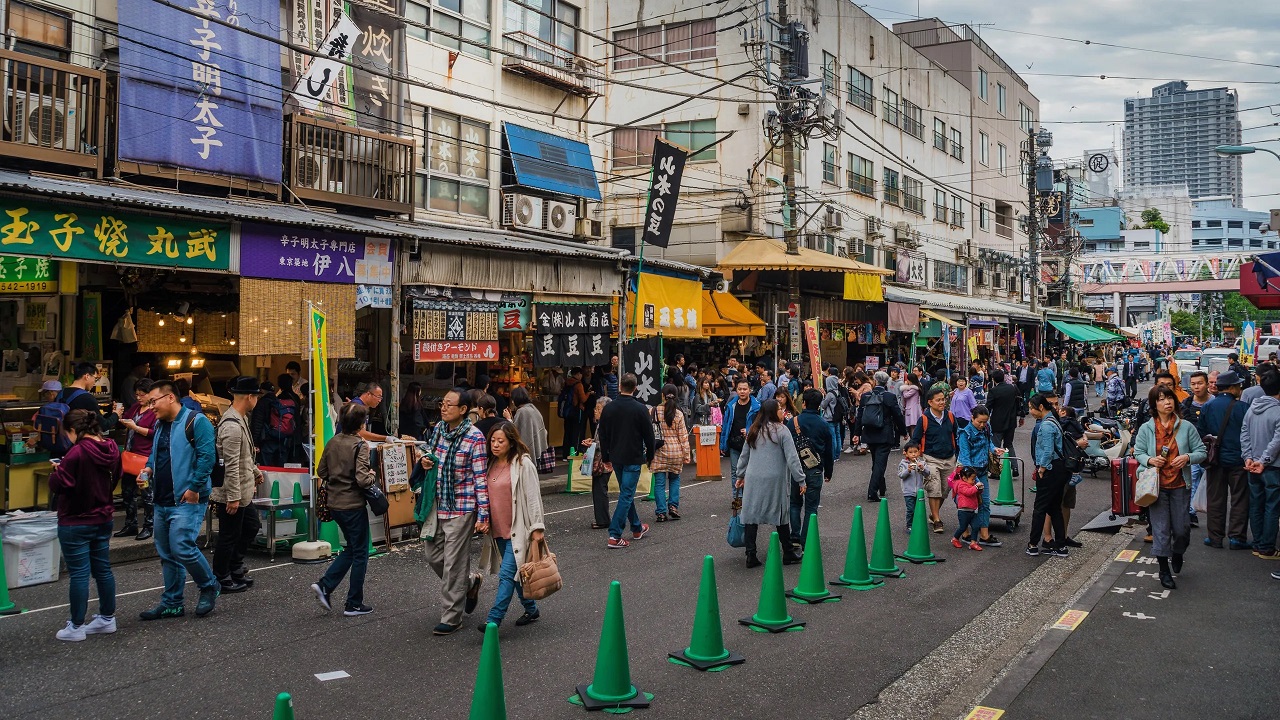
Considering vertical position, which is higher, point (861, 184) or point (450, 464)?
point (861, 184)

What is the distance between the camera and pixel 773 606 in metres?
7.41

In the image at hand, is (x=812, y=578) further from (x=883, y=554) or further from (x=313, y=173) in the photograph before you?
(x=313, y=173)

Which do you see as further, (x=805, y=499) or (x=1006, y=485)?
(x=1006, y=485)

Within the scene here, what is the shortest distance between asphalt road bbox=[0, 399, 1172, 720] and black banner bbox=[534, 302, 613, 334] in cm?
695

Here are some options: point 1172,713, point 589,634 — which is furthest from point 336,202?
point 1172,713

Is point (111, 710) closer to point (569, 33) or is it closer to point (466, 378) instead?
point (466, 378)

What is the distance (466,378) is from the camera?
18.0 m

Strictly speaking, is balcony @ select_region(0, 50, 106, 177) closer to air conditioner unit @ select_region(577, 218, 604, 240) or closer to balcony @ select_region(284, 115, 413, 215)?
balcony @ select_region(284, 115, 413, 215)

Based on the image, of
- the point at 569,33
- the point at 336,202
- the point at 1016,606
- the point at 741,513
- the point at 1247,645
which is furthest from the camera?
the point at 569,33

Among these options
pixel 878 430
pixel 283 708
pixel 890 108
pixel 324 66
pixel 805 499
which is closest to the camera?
pixel 283 708

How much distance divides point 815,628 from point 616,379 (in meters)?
10.4

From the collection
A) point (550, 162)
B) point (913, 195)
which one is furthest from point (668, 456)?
point (913, 195)

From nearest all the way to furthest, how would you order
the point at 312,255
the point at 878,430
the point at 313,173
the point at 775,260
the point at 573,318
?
the point at 312,255
the point at 878,430
the point at 313,173
the point at 573,318
the point at 775,260

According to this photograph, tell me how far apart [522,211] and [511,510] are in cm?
1308
